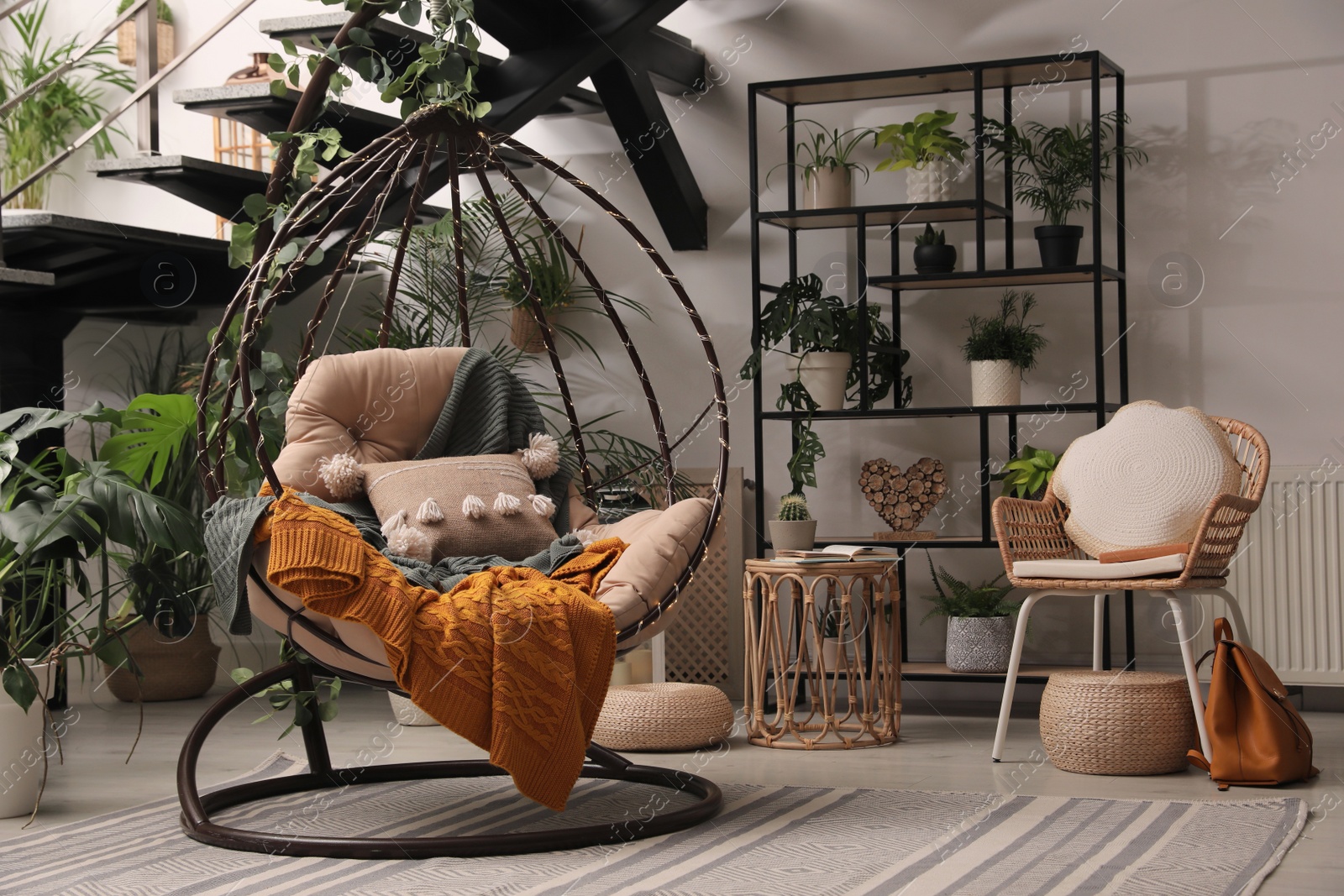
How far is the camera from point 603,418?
4.60 metres

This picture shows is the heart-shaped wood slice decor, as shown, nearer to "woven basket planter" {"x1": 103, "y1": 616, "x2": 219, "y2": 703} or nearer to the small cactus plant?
the small cactus plant

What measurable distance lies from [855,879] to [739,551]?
2.27m

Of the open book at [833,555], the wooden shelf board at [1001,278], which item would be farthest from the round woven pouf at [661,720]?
the wooden shelf board at [1001,278]

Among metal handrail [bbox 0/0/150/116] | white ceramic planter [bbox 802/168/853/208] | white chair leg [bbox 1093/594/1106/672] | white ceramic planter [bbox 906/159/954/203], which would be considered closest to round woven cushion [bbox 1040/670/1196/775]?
white chair leg [bbox 1093/594/1106/672]

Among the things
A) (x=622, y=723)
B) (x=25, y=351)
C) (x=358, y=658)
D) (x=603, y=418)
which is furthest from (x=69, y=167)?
(x=358, y=658)

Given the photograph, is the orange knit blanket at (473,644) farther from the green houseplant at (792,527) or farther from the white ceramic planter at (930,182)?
the white ceramic planter at (930,182)

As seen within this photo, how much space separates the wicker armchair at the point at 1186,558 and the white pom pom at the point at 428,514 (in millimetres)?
1282

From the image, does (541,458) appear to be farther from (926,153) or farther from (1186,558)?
(926,153)

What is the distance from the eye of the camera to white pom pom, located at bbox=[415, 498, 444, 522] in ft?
9.60

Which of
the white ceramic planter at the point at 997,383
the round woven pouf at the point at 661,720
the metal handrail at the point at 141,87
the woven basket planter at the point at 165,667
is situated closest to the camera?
the round woven pouf at the point at 661,720

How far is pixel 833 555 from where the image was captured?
361 cm

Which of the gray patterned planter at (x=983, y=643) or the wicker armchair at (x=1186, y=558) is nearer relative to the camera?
the wicker armchair at (x=1186, y=558)

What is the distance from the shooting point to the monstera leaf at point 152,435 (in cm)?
316

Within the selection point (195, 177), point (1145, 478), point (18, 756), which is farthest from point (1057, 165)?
point (18, 756)
